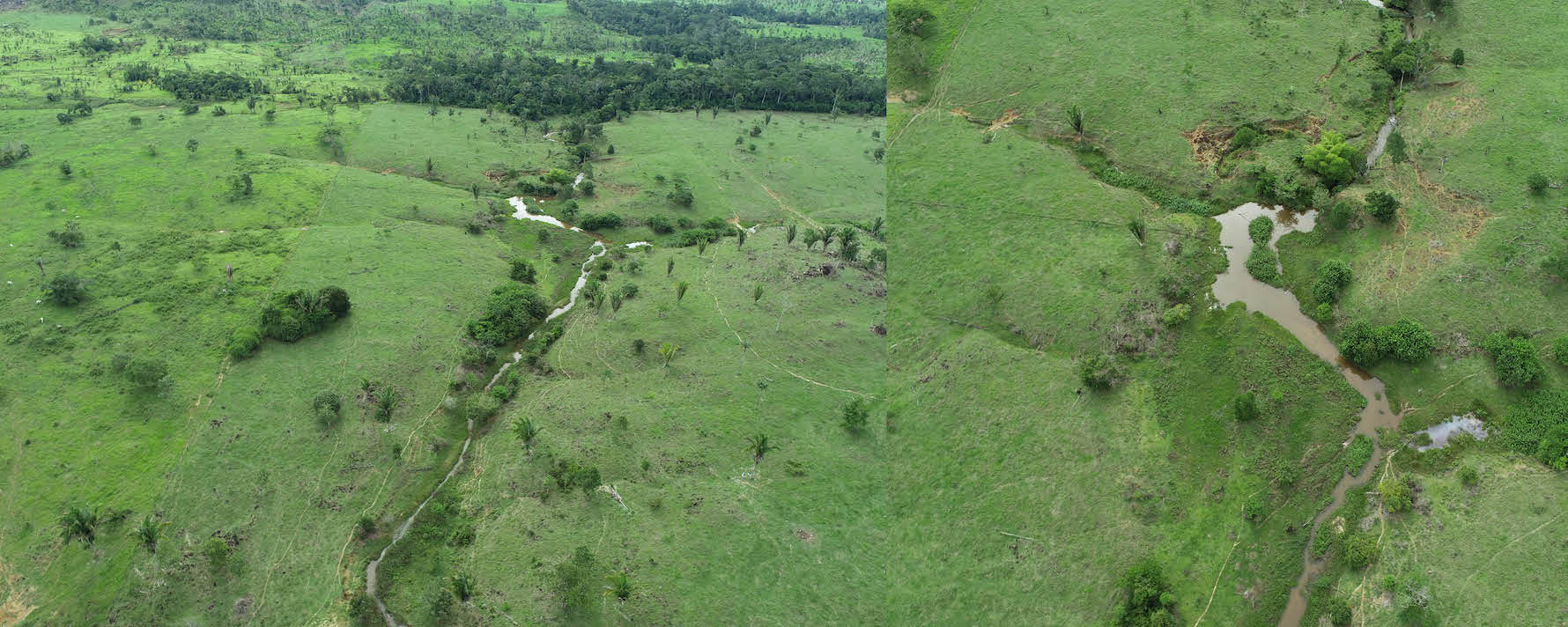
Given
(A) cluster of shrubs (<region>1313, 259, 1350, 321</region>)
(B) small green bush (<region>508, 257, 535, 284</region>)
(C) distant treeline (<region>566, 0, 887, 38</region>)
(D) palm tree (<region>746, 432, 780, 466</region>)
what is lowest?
(C) distant treeline (<region>566, 0, 887, 38</region>)

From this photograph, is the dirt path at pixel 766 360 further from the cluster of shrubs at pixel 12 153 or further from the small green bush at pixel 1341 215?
the cluster of shrubs at pixel 12 153

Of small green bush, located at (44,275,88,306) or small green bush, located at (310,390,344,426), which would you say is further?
small green bush, located at (44,275,88,306)

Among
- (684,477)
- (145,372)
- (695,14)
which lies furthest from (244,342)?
(695,14)

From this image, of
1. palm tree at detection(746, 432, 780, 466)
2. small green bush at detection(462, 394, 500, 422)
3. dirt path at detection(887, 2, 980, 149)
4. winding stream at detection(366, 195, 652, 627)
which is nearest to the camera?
winding stream at detection(366, 195, 652, 627)

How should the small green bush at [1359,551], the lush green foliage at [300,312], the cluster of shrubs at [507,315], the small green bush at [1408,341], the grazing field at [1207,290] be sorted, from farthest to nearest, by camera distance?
the cluster of shrubs at [507,315] → the lush green foliage at [300,312] → the small green bush at [1408,341] → the grazing field at [1207,290] → the small green bush at [1359,551]

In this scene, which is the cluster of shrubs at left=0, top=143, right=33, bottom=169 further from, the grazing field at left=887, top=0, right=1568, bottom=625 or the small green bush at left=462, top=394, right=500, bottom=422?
the grazing field at left=887, top=0, right=1568, bottom=625

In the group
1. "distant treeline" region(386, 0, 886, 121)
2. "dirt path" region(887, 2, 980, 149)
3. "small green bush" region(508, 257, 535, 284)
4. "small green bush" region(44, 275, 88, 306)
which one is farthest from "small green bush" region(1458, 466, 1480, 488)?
"small green bush" region(44, 275, 88, 306)

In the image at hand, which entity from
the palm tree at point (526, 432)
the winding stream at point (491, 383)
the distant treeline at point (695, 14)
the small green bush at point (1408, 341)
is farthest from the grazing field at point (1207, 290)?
the distant treeline at point (695, 14)
